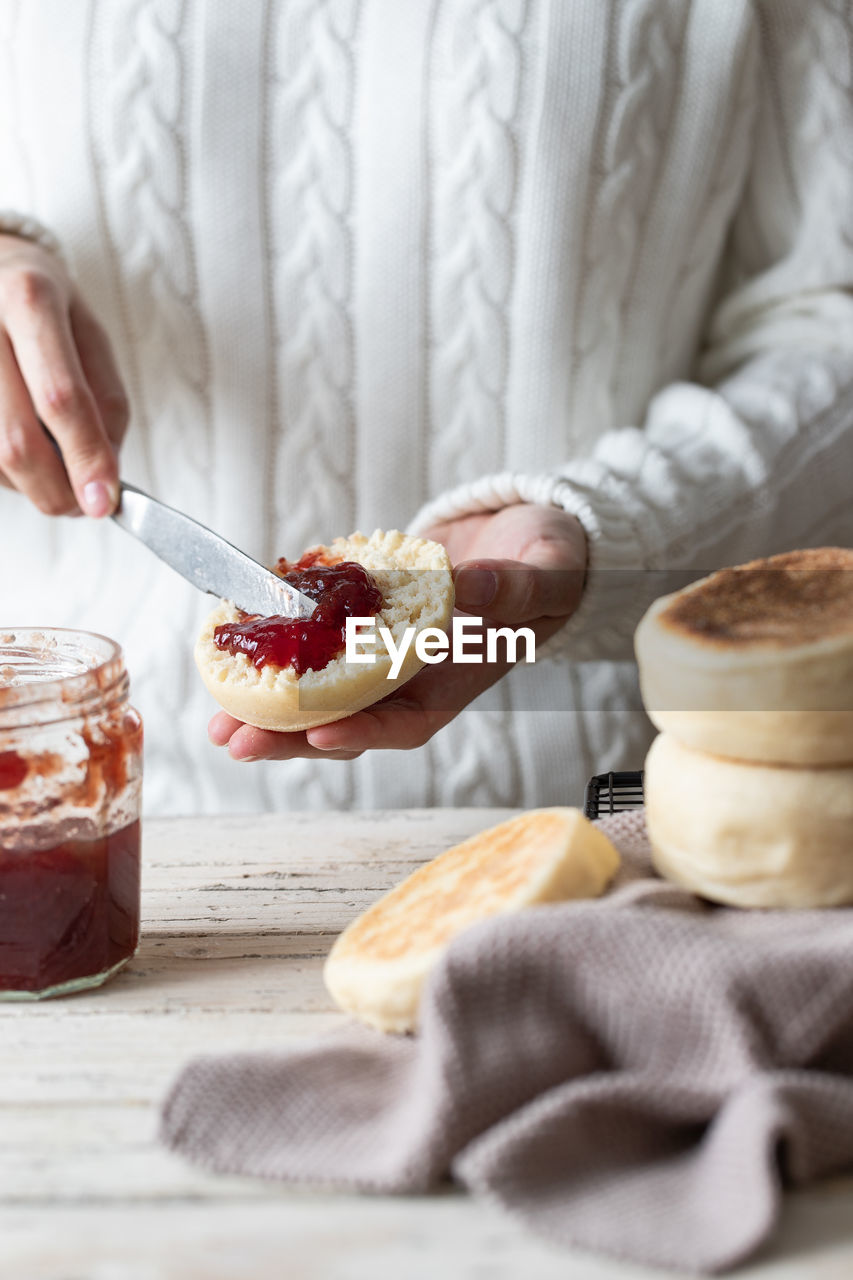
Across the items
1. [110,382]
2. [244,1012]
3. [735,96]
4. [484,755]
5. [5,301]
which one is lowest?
[484,755]

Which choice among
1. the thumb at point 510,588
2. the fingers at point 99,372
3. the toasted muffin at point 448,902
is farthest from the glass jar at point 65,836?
the fingers at point 99,372

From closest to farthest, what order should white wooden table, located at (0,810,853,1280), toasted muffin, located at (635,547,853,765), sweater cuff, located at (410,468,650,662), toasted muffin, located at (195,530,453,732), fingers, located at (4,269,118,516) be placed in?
white wooden table, located at (0,810,853,1280) → toasted muffin, located at (635,547,853,765) → toasted muffin, located at (195,530,453,732) → fingers, located at (4,269,118,516) → sweater cuff, located at (410,468,650,662)

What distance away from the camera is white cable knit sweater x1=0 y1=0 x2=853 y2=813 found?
1.79 metres

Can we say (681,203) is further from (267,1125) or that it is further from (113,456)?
(267,1125)

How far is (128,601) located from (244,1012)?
1071mm

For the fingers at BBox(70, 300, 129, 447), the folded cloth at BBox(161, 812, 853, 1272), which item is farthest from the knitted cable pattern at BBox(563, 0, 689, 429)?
the folded cloth at BBox(161, 812, 853, 1272)

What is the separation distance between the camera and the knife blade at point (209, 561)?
4.40 feet

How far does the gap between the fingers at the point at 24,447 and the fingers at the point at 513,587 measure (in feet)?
1.75

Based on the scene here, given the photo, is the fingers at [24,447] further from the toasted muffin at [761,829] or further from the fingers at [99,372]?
the toasted muffin at [761,829]

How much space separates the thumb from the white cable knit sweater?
0.19 m

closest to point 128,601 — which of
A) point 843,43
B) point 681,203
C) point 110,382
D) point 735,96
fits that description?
point 110,382

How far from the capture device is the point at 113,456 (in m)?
1.49

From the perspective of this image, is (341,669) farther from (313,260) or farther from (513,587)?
(313,260)

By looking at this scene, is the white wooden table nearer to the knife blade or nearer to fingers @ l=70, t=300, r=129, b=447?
the knife blade
